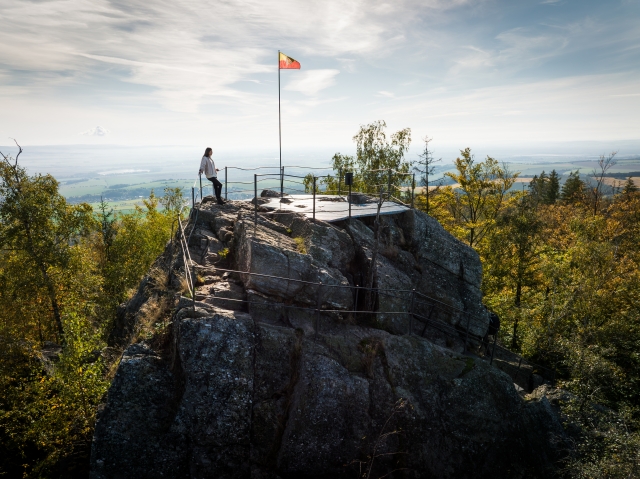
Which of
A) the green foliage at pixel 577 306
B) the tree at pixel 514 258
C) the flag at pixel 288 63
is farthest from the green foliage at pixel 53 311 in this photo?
the tree at pixel 514 258

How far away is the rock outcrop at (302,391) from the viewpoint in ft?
30.5

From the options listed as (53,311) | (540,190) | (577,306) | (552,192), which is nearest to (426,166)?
(577,306)

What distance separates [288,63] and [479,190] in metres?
20.2

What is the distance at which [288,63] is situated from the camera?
61.7 feet

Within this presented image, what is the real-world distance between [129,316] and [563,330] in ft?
75.5

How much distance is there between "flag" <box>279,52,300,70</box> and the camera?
18.7m

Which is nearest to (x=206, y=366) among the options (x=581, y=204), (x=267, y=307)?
(x=267, y=307)

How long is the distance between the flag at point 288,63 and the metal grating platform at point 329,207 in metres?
6.61

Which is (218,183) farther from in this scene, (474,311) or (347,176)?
(474,311)

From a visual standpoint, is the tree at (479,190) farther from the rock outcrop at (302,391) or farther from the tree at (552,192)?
the tree at (552,192)

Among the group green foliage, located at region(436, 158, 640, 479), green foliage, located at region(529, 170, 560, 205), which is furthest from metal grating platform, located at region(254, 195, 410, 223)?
green foliage, located at region(529, 170, 560, 205)

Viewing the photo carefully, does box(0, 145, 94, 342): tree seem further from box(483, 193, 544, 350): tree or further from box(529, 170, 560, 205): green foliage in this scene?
box(529, 170, 560, 205): green foliage

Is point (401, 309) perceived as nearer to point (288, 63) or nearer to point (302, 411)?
point (302, 411)

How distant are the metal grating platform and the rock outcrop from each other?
5.86 feet
